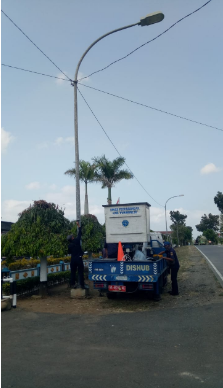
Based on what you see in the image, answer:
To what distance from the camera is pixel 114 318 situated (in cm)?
848

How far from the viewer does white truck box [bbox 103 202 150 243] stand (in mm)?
11922

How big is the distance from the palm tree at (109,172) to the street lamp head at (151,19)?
1797 centimetres

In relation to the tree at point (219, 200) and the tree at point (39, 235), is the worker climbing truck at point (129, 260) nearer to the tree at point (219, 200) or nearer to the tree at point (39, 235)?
the tree at point (39, 235)

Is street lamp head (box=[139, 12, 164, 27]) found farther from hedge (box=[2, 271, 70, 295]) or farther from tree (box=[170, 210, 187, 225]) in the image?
tree (box=[170, 210, 187, 225])

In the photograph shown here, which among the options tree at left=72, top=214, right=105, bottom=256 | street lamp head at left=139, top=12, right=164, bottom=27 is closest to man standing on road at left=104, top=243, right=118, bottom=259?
tree at left=72, top=214, right=105, bottom=256

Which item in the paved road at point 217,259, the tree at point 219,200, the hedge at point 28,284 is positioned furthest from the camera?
the tree at point 219,200

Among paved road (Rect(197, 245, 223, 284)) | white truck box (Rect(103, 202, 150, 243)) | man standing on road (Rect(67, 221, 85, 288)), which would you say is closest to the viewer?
man standing on road (Rect(67, 221, 85, 288))

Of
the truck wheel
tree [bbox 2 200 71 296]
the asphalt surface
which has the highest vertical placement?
tree [bbox 2 200 71 296]

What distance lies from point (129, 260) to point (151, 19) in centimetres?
751

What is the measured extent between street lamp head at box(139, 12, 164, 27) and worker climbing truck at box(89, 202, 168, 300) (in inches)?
224

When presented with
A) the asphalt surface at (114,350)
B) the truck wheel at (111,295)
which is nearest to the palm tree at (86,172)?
the truck wheel at (111,295)

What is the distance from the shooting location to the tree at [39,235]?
10.5 metres

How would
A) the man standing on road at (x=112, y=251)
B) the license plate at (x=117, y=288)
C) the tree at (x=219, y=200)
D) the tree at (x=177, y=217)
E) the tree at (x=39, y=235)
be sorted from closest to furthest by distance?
1. the license plate at (x=117, y=288)
2. the tree at (x=39, y=235)
3. the man standing on road at (x=112, y=251)
4. the tree at (x=219, y=200)
5. the tree at (x=177, y=217)

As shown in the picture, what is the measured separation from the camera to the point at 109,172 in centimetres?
2864
